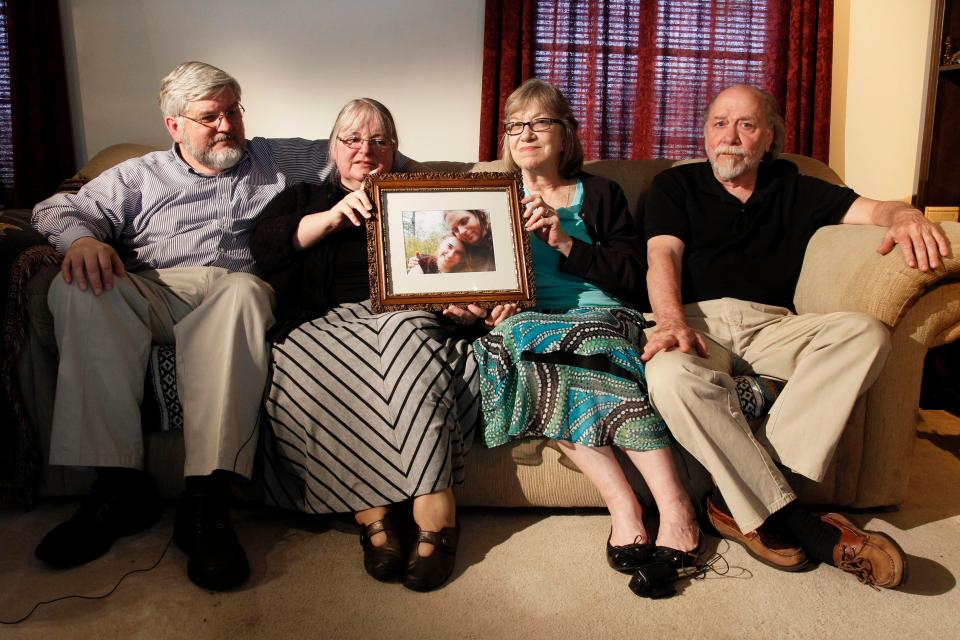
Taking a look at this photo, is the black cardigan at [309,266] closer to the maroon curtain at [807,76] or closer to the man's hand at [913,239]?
the man's hand at [913,239]

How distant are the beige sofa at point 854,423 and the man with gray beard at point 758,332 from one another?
0.08 m

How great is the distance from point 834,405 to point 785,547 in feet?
1.08

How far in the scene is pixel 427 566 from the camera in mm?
1531

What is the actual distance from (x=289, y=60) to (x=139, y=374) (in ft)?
5.79

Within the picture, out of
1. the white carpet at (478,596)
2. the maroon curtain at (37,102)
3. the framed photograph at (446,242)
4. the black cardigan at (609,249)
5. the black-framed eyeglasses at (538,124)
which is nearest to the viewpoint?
the white carpet at (478,596)

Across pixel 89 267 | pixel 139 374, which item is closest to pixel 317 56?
pixel 89 267

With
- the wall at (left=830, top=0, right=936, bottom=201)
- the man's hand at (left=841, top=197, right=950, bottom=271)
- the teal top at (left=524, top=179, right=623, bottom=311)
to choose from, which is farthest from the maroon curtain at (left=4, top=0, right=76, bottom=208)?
the wall at (left=830, top=0, right=936, bottom=201)

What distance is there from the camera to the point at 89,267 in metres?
1.70

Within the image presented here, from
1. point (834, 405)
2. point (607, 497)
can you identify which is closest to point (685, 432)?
point (607, 497)

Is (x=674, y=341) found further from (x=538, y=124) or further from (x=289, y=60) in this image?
(x=289, y=60)

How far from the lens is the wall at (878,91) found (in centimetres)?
321

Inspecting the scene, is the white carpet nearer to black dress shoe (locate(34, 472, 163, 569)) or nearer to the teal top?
black dress shoe (locate(34, 472, 163, 569))

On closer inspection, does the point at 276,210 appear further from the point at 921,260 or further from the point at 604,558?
the point at 921,260

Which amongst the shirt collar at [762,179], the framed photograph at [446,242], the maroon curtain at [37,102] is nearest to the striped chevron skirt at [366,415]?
the framed photograph at [446,242]
